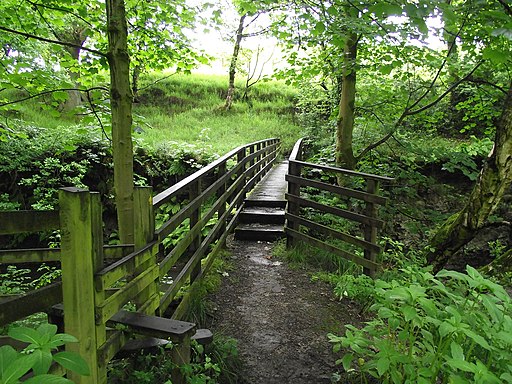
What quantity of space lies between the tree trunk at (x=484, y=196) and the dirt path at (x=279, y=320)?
89.7 inches

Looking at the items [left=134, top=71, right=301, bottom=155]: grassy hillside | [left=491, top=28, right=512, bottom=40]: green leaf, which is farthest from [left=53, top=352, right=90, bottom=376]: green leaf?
[left=134, top=71, right=301, bottom=155]: grassy hillside

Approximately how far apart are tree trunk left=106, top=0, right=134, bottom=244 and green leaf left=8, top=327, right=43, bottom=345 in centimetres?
190

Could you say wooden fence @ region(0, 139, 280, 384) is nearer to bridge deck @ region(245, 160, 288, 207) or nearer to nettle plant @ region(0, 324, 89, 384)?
nettle plant @ region(0, 324, 89, 384)

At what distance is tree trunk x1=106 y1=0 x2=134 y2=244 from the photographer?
10.1ft

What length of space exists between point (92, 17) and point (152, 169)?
6134mm

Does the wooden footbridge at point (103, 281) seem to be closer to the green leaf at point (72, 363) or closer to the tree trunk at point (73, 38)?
the green leaf at point (72, 363)

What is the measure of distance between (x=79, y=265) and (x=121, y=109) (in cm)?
192

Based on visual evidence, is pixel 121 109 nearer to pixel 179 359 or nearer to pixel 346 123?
pixel 179 359

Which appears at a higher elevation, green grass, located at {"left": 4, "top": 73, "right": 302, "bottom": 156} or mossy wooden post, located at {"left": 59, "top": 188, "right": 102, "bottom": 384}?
green grass, located at {"left": 4, "top": 73, "right": 302, "bottom": 156}

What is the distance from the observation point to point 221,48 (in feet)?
77.3

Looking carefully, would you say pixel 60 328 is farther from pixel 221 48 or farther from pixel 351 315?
pixel 221 48

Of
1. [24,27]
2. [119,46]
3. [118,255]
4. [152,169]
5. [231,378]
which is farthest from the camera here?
[152,169]

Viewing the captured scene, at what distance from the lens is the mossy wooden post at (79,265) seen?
163cm

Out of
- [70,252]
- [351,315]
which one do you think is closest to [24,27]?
[70,252]
